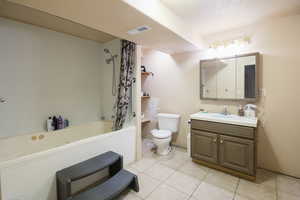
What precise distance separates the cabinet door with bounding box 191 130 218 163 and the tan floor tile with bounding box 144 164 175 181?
506 millimetres

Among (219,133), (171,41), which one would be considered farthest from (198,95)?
(171,41)

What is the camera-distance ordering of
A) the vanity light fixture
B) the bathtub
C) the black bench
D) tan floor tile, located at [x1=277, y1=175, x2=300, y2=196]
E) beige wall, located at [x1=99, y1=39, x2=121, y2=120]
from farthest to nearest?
beige wall, located at [x1=99, y1=39, x2=121, y2=120]
the vanity light fixture
tan floor tile, located at [x1=277, y1=175, x2=300, y2=196]
the black bench
the bathtub

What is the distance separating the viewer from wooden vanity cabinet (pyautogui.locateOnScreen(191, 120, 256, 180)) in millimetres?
1847

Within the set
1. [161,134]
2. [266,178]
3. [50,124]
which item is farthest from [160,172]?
[50,124]

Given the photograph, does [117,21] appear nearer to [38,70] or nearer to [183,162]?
[38,70]

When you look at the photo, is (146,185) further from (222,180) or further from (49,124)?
(49,124)

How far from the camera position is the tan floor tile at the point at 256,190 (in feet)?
5.41

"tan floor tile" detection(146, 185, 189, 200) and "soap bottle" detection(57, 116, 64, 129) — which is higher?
"soap bottle" detection(57, 116, 64, 129)

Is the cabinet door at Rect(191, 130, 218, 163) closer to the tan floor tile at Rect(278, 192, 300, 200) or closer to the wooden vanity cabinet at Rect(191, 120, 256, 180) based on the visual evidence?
the wooden vanity cabinet at Rect(191, 120, 256, 180)

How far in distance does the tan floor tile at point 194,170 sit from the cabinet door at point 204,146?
141mm

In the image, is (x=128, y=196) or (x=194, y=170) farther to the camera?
(x=194, y=170)

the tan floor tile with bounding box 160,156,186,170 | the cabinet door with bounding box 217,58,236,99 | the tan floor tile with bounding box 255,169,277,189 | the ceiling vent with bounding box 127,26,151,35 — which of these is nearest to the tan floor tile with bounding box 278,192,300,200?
the tan floor tile with bounding box 255,169,277,189

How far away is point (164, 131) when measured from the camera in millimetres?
2803

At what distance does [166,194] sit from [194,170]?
2.29 feet
